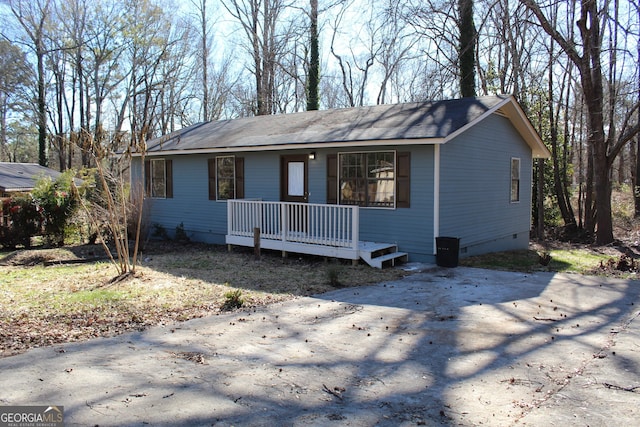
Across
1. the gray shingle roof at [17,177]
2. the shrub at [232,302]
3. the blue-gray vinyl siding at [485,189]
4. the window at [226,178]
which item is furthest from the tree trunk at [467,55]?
the gray shingle roof at [17,177]

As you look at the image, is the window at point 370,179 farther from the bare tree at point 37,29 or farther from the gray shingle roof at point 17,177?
the bare tree at point 37,29

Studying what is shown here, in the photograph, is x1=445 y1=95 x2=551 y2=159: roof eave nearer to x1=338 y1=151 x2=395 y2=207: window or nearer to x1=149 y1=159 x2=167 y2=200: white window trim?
x1=338 y1=151 x2=395 y2=207: window

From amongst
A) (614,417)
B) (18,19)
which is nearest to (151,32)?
(18,19)

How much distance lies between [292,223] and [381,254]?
8.29 ft

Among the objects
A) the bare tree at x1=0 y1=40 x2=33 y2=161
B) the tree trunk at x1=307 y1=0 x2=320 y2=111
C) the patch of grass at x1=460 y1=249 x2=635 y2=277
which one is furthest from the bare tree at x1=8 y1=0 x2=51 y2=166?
the patch of grass at x1=460 y1=249 x2=635 y2=277

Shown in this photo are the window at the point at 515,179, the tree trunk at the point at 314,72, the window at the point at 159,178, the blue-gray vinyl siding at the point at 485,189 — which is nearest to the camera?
the blue-gray vinyl siding at the point at 485,189

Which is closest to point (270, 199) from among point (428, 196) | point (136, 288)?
point (428, 196)

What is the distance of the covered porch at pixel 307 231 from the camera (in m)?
9.99

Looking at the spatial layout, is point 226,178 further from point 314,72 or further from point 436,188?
point 314,72

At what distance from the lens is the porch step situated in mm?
9859

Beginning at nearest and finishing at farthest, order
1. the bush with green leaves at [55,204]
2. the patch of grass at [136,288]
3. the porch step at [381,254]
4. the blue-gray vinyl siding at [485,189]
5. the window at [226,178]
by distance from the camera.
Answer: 1. the patch of grass at [136,288]
2. the porch step at [381,254]
3. the blue-gray vinyl siding at [485,189]
4. the window at [226,178]
5. the bush with green leaves at [55,204]

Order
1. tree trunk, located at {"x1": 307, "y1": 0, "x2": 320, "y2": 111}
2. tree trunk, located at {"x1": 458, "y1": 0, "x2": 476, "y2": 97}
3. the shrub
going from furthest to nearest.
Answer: tree trunk, located at {"x1": 307, "y1": 0, "x2": 320, "y2": 111}, tree trunk, located at {"x1": 458, "y1": 0, "x2": 476, "y2": 97}, the shrub

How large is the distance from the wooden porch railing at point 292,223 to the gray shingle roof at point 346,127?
4.60 feet

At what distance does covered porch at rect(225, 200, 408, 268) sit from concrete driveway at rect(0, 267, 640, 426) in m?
3.01
